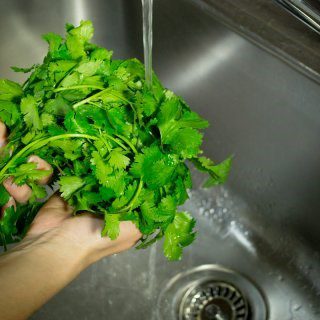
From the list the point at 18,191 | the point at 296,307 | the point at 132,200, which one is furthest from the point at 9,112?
the point at 296,307

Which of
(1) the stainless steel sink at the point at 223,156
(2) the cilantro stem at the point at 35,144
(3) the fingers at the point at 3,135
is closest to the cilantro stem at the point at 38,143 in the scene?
(2) the cilantro stem at the point at 35,144

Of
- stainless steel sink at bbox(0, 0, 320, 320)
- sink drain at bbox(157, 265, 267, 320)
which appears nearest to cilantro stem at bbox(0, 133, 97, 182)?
stainless steel sink at bbox(0, 0, 320, 320)

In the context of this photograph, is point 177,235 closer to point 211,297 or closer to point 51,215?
point 51,215

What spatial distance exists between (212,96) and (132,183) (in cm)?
46

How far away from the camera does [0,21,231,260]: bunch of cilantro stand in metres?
0.62

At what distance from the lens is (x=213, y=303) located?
1.02 meters

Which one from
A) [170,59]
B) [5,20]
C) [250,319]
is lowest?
[250,319]

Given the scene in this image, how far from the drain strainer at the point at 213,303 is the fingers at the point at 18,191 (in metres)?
0.47

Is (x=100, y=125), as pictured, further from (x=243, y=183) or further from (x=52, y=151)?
(x=243, y=183)

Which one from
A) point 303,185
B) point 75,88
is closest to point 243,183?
point 303,185

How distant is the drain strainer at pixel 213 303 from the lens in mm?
1004

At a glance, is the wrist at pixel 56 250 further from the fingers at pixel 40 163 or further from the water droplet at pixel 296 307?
the water droplet at pixel 296 307

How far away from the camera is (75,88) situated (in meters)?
0.65

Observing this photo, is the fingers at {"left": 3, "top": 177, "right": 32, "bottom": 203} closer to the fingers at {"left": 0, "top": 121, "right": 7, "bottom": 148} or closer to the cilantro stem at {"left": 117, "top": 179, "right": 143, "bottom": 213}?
the fingers at {"left": 0, "top": 121, "right": 7, "bottom": 148}
